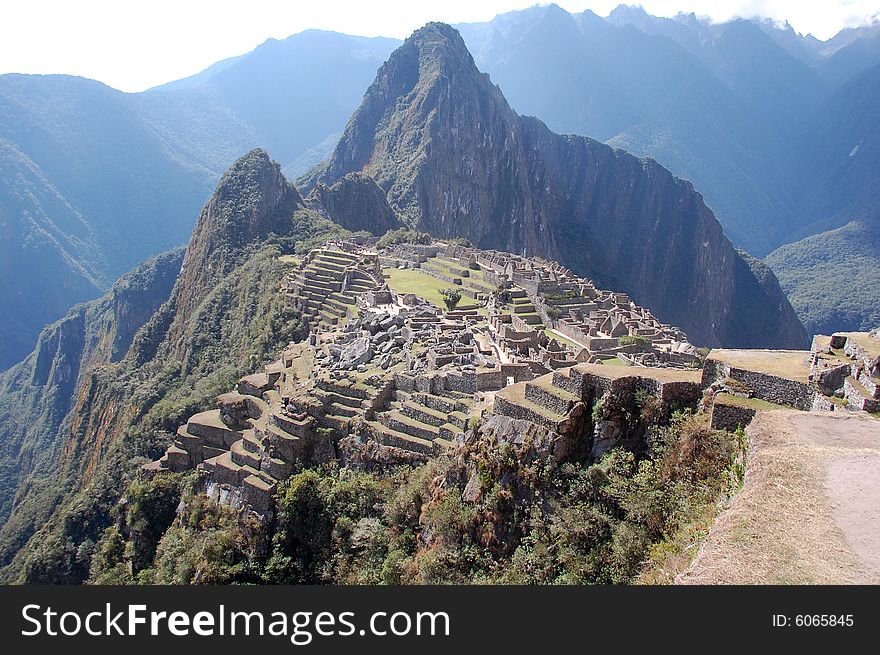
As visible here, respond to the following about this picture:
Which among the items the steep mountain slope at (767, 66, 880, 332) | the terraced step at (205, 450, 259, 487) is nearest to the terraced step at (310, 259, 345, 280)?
the terraced step at (205, 450, 259, 487)

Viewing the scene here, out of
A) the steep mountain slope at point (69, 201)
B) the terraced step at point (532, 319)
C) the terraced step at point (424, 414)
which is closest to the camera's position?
the terraced step at point (424, 414)

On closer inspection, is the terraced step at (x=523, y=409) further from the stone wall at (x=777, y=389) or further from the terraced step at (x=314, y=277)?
the terraced step at (x=314, y=277)

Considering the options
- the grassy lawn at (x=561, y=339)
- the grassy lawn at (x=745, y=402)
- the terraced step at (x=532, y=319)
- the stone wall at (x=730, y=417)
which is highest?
the terraced step at (x=532, y=319)

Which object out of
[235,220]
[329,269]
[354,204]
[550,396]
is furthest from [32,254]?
[550,396]

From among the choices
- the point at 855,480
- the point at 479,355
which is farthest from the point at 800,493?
the point at 479,355

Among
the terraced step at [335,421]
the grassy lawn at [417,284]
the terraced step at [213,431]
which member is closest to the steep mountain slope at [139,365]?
the grassy lawn at [417,284]

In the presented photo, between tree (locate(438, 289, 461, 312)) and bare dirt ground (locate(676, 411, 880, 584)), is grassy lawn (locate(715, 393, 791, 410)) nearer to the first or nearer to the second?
bare dirt ground (locate(676, 411, 880, 584))

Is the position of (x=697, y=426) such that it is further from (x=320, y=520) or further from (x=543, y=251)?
A: (x=543, y=251)
